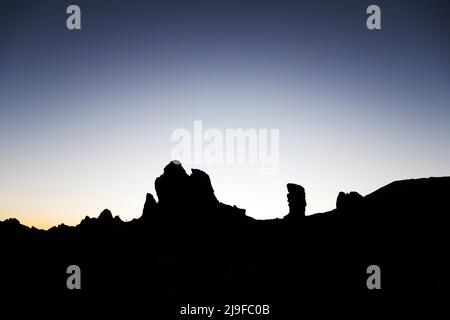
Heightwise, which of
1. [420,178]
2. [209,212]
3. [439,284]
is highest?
[420,178]

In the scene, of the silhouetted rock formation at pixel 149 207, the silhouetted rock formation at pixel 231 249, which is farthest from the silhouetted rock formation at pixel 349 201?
the silhouetted rock formation at pixel 149 207

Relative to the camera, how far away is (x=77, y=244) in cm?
8350

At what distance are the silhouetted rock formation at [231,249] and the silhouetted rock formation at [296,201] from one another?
277mm

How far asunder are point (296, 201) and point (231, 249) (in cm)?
2557

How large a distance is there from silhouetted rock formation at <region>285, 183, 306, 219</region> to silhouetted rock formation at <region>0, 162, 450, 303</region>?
28 cm

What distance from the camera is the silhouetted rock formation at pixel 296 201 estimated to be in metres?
86.3

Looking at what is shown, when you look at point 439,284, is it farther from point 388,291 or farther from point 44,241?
point 44,241

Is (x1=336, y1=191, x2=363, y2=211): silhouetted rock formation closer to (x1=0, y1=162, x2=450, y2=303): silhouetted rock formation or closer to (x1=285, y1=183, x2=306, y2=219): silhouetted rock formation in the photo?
(x1=0, y1=162, x2=450, y2=303): silhouetted rock formation

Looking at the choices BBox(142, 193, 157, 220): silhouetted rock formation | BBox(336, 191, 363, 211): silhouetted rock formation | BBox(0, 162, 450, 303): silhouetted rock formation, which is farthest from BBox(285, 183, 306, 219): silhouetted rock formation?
BBox(142, 193, 157, 220): silhouetted rock formation
